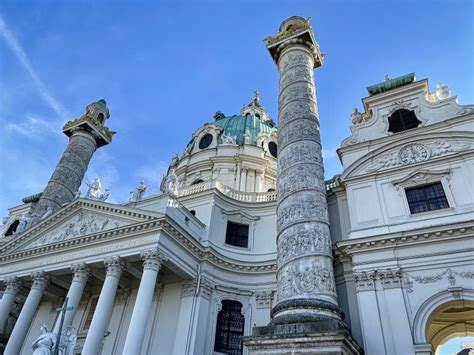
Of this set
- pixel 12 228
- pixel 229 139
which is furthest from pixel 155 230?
pixel 12 228

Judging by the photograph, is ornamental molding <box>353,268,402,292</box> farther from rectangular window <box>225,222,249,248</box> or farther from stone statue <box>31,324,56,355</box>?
stone statue <box>31,324,56,355</box>

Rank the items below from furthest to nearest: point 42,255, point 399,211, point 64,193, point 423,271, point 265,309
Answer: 1. point 64,193
2. point 42,255
3. point 265,309
4. point 399,211
5. point 423,271

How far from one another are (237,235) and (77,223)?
872 centimetres

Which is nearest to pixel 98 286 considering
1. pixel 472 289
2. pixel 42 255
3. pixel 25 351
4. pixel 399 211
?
pixel 42 255

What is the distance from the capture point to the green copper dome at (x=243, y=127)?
3281cm

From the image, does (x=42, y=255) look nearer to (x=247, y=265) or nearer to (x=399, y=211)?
(x=247, y=265)

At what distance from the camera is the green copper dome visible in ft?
108

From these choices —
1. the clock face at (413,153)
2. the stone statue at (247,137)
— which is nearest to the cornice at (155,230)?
the clock face at (413,153)

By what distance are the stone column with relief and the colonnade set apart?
6.60 metres

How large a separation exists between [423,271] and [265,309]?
7.69 m

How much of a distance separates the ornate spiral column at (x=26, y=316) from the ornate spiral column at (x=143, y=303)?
642 cm

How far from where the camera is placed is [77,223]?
20.0 m

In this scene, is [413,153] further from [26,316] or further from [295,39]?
[26,316]

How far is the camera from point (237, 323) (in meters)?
18.6
